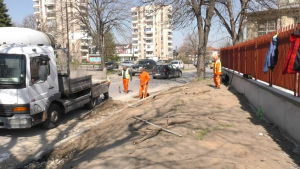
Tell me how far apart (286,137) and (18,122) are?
19.3 ft

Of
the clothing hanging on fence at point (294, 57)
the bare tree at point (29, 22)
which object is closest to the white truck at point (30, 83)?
the clothing hanging on fence at point (294, 57)

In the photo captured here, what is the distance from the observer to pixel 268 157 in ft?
13.2

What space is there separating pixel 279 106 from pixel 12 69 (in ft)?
20.5

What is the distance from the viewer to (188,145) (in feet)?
15.1

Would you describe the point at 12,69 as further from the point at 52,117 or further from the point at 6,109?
the point at 52,117

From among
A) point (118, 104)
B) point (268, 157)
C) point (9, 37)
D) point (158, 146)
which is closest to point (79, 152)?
point (158, 146)

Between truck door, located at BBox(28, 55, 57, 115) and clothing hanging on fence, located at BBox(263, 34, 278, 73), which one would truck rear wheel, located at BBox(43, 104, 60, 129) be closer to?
truck door, located at BBox(28, 55, 57, 115)

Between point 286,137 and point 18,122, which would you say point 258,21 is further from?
point 18,122

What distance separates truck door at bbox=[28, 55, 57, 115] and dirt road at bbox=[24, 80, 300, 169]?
1.34 meters

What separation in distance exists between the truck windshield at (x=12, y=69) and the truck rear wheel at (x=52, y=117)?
1371 millimetres

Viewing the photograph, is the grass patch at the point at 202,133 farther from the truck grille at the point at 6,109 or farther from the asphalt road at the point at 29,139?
the truck grille at the point at 6,109

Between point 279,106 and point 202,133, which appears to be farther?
point 279,106

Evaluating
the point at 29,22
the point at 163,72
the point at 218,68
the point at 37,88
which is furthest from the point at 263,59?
the point at 29,22

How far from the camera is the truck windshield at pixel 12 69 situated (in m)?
6.17
